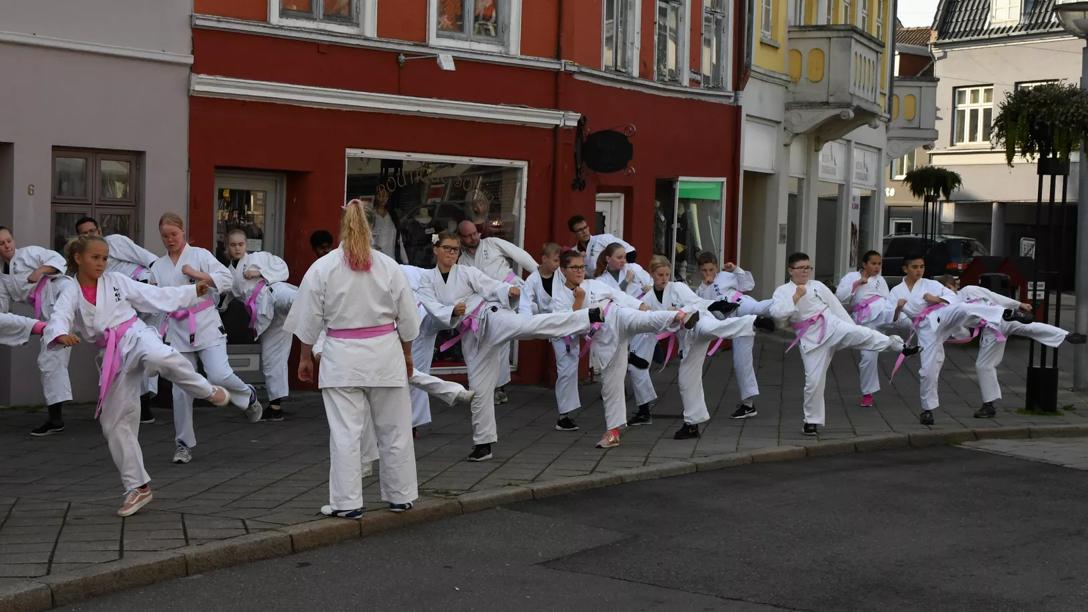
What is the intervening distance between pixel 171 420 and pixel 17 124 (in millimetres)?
3009

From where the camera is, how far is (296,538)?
8.54 meters

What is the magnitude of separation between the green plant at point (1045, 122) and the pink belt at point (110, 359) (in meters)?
11.0

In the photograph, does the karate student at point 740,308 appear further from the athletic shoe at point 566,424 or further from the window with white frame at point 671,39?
the window with white frame at point 671,39

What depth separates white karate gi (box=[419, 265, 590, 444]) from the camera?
11.4m

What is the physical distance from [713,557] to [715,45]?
14.8m

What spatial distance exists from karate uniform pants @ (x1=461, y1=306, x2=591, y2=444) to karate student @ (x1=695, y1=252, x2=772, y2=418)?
2.31 m

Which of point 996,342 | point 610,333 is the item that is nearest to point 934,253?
point 996,342

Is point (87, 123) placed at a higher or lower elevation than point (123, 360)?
higher

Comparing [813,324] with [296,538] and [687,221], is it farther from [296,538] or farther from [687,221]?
[687,221]

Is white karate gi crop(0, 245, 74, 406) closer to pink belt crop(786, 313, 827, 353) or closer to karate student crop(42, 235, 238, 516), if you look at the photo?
karate student crop(42, 235, 238, 516)

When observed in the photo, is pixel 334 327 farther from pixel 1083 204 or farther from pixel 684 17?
pixel 684 17

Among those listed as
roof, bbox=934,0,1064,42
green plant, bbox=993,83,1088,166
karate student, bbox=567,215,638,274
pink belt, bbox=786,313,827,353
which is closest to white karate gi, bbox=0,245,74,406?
karate student, bbox=567,215,638,274

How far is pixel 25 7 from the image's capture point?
1381 cm

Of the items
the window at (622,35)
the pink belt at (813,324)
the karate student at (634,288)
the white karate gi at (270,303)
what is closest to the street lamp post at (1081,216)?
the pink belt at (813,324)
